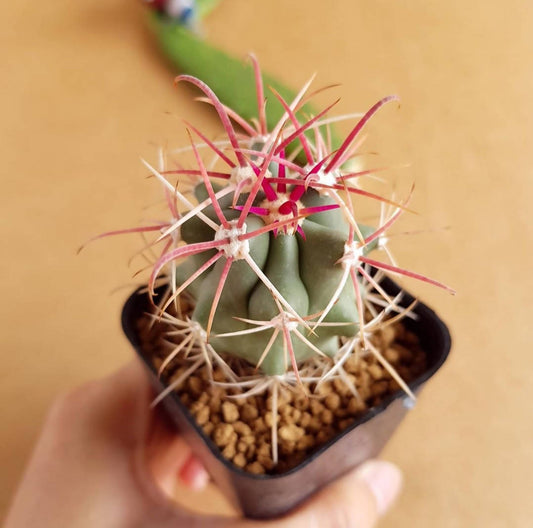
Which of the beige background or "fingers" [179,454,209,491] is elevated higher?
the beige background

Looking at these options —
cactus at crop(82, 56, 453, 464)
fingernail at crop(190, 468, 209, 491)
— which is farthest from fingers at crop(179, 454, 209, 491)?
cactus at crop(82, 56, 453, 464)

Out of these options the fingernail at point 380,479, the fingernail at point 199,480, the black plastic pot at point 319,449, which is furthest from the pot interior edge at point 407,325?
the fingernail at point 199,480

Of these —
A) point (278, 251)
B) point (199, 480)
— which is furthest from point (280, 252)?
point (199, 480)

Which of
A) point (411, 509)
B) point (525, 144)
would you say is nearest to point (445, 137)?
point (525, 144)

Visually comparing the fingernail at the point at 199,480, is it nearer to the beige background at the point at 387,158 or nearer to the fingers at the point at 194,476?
the fingers at the point at 194,476

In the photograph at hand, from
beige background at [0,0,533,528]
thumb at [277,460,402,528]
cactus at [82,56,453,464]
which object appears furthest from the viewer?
beige background at [0,0,533,528]

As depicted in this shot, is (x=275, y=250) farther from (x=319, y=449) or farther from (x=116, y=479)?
(x=116, y=479)

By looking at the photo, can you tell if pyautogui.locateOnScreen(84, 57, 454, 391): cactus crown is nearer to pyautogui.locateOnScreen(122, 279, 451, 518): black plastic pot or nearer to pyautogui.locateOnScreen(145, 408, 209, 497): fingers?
pyautogui.locateOnScreen(122, 279, 451, 518): black plastic pot

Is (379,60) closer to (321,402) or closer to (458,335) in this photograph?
(458,335)
